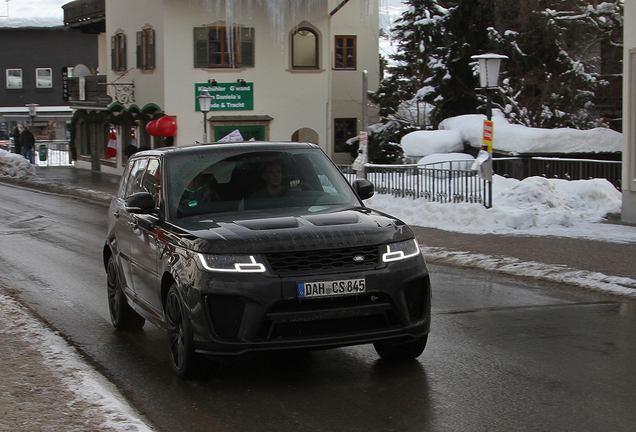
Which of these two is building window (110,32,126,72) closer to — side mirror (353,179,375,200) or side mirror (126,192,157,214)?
side mirror (353,179,375,200)

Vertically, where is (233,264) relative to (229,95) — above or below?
below

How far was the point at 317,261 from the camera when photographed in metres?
5.59

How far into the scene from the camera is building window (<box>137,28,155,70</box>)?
34125 millimetres

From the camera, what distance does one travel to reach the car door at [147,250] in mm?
6559

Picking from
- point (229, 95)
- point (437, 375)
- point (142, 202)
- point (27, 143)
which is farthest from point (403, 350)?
point (27, 143)

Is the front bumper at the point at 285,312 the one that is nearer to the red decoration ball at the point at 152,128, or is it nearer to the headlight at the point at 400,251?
the headlight at the point at 400,251

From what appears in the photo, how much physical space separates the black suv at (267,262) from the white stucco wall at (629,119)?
10825 millimetres

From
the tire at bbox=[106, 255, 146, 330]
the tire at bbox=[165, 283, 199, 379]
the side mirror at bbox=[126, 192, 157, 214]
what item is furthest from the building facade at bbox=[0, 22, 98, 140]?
the tire at bbox=[165, 283, 199, 379]

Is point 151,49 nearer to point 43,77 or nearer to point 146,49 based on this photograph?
point 146,49

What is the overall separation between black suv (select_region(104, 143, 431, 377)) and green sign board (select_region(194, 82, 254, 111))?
2706 cm

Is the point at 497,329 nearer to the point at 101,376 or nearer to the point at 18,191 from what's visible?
the point at 101,376

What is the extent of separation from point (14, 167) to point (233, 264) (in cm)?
3442

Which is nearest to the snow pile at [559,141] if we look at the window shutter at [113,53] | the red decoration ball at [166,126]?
the red decoration ball at [166,126]

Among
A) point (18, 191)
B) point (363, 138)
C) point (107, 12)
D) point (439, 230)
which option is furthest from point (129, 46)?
point (439, 230)
